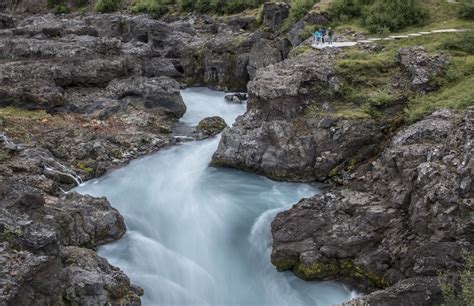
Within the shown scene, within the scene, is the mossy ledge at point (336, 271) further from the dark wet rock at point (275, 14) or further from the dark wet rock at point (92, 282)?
the dark wet rock at point (275, 14)

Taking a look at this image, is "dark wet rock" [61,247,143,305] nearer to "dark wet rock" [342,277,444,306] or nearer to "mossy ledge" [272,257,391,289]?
"mossy ledge" [272,257,391,289]

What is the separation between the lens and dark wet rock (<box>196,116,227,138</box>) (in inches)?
1118

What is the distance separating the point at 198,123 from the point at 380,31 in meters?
13.5

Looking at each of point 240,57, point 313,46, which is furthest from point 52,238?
point 240,57

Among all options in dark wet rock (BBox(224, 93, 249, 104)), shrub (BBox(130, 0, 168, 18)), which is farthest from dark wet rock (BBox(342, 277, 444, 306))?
shrub (BBox(130, 0, 168, 18))

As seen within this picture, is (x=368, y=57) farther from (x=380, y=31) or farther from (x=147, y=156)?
(x=147, y=156)

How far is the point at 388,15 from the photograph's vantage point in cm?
3278

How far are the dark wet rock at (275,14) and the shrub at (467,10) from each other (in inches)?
524

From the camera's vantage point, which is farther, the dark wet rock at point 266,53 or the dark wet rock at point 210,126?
the dark wet rock at point 266,53

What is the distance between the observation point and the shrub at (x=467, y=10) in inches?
1255

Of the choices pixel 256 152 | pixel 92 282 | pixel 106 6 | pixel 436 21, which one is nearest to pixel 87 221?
pixel 92 282

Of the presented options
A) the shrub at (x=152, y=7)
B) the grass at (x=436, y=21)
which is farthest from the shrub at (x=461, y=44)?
the shrub at (x=152, y=7)

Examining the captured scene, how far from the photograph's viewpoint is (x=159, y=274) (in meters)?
16.8

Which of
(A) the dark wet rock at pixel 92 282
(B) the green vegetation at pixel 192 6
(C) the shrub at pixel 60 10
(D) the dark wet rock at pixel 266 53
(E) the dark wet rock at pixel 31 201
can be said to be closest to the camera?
(A) the dark wet rock at pixel 92 282
